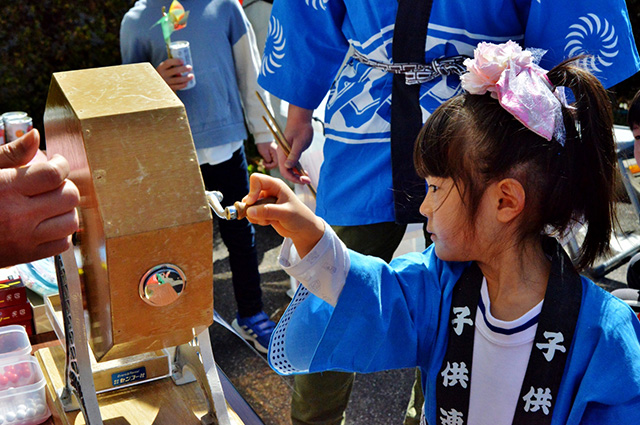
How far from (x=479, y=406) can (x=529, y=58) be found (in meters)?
0.68

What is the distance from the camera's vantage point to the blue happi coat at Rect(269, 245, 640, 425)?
125 cm

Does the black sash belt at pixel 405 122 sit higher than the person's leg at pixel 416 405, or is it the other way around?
the black sash belt at pixel 405 122

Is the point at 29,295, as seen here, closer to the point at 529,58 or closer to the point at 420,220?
the point at 420,220

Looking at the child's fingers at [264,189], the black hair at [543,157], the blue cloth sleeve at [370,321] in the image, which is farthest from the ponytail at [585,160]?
the child's fingers at [264,189]

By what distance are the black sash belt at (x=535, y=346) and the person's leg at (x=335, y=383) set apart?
1.50 feet

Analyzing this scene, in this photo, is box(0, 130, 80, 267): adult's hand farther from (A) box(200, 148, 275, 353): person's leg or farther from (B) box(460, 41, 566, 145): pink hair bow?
(A) box(200, 148, 275, 353): person's leg

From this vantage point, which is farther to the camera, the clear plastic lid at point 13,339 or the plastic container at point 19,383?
the clear plastic lid at point 13,339

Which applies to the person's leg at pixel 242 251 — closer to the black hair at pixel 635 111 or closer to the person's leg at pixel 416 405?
the person's leg at pixel 416 405

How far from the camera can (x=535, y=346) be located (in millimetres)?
1303

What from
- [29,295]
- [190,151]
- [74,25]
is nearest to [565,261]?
[190,151]

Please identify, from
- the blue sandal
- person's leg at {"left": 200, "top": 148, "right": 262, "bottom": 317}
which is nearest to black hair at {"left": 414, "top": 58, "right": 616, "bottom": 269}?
person's leg at {"left": 200, "top": 148, "right": 262, "bottom": 317}

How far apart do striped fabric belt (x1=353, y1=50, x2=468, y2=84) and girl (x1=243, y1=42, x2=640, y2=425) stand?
0.35 meters

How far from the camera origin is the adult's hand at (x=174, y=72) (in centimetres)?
261

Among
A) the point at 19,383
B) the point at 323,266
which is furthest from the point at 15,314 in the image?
the point at 323,266
